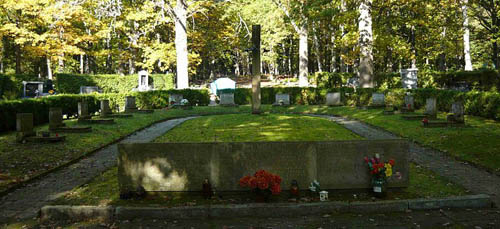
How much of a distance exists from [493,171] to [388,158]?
12.0 ft

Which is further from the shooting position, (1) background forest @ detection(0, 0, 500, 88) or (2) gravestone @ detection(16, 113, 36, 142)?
(1) background forest @ detection(0, 0, 500, 88)

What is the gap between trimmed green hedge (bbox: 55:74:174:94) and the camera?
1561 inches

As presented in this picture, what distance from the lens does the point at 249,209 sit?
637 cm

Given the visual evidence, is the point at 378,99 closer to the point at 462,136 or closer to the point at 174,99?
the point at 462,136

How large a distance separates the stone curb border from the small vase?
0.30 metres

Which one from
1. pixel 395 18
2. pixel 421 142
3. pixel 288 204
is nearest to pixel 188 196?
pixel 288 204

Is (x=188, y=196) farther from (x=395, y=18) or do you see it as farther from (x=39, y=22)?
(x=39, y=22)

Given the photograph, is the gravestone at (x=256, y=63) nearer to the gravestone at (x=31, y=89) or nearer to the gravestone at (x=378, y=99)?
the gravestone at (x=378, y=99)

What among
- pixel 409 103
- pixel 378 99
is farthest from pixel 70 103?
pixel 409 103

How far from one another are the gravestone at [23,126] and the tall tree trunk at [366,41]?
23.5 m

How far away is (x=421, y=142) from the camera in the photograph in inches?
518

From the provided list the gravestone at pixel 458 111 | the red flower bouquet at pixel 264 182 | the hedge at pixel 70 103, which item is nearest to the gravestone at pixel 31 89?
the hedge at pixel 70 103

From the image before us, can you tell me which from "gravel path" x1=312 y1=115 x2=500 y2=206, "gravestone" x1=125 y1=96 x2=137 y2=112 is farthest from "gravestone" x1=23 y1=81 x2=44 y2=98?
"gravel path" x1=312 y1=115 x2=500 y2=206

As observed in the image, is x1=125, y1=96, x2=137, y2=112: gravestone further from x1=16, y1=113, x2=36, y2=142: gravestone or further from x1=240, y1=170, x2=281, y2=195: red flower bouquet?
x1=240, y1=170, x2=281, y2=195: red flower bouquet
